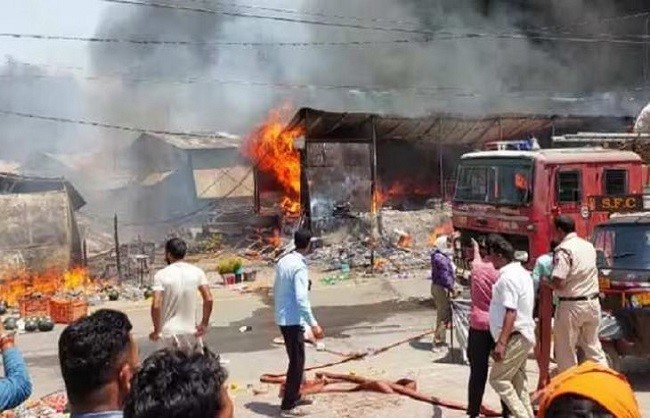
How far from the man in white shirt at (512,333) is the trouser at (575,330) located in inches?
35.8

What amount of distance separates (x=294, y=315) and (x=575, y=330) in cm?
234

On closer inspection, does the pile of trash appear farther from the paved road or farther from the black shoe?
the black shoe

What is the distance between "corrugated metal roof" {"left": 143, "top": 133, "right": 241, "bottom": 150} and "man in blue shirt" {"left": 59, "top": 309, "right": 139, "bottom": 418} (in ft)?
101

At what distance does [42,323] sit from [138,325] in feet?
4.87

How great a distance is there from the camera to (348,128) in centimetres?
2131

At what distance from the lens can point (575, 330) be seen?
6617 millimetres

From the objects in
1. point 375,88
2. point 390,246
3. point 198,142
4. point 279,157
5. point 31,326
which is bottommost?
point 31,326

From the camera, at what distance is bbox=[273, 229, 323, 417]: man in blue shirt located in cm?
669

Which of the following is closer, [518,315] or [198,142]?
[518,315]

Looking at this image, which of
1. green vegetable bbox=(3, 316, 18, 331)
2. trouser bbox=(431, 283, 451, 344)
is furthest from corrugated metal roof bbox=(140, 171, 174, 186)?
trouser bbox=(431, 283, 451, 344)

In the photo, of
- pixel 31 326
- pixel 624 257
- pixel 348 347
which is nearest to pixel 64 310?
pixel 31 326

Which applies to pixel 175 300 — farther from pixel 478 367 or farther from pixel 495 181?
pixel 495 181

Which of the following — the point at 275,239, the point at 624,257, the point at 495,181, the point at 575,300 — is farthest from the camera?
the point at 275,239

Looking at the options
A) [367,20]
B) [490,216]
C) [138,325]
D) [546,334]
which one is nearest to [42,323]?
[138,325]
